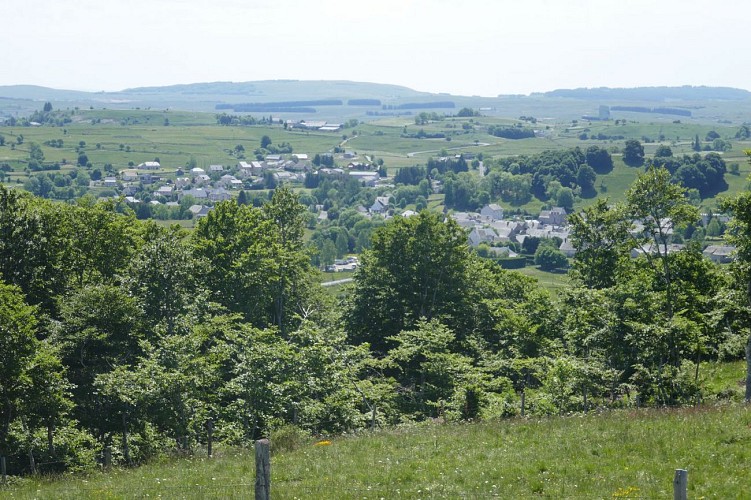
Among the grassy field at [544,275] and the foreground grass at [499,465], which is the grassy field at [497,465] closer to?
the foreground grass at [499,465]

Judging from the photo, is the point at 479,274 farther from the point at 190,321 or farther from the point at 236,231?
the point at 190,321

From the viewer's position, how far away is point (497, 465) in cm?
2253

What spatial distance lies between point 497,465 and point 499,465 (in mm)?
70

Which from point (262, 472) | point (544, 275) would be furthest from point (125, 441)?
point (544, 275)

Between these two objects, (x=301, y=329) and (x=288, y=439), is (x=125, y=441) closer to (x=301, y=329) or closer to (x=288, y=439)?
(x=288, y=439)

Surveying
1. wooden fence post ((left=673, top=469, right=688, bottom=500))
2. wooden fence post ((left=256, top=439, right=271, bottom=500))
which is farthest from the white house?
wooden fence post ((left=256, top=439, right=271, bottom=500))

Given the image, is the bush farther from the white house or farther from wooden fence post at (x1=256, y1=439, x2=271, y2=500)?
the white house

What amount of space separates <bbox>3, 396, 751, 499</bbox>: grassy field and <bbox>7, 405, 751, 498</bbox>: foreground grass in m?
0.03

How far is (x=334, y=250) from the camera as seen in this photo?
194250 mm

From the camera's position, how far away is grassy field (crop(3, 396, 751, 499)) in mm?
20312

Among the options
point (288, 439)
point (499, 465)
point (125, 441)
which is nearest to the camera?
point (499, 465)

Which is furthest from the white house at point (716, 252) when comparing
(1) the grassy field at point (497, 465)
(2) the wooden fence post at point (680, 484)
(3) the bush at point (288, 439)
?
(2) the wooden fence post at point (680, 484)

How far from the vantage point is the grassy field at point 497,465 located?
20.3 metres

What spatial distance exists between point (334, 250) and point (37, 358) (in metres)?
164
